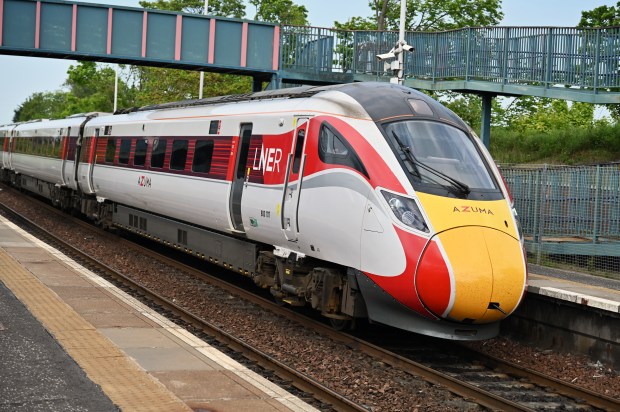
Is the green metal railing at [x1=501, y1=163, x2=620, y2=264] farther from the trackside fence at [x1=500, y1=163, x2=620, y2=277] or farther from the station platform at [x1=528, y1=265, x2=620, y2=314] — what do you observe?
the station platform at [x1=528, y1=265, x2=620, y2=314]

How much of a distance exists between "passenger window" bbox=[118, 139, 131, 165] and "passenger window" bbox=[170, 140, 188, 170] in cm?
325

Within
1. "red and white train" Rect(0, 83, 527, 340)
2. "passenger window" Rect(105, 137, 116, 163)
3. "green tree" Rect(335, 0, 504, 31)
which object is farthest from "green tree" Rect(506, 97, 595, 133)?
"red and white train" Rect(0, 83, 527, 340)

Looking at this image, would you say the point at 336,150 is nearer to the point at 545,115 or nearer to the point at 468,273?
the point at 468,273

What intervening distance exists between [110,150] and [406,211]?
506 inches

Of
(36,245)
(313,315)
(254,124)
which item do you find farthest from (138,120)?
(313,315)

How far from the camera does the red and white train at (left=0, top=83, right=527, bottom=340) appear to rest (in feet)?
31.4

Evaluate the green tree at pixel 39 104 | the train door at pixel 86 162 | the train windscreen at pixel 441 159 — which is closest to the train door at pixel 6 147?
the train door at pixel 86 162

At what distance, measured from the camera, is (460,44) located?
22891 millimetres

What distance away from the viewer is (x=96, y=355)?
880 centimetres

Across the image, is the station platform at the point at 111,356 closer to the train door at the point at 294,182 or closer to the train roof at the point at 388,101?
the train door at the point at 294,182

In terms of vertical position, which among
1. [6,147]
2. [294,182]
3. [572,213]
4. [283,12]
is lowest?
[572,213]

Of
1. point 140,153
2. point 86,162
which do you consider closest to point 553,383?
point 140,153

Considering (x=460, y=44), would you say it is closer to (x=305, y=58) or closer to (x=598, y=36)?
(x=598, y=36)

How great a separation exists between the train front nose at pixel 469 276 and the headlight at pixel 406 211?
26 cm
